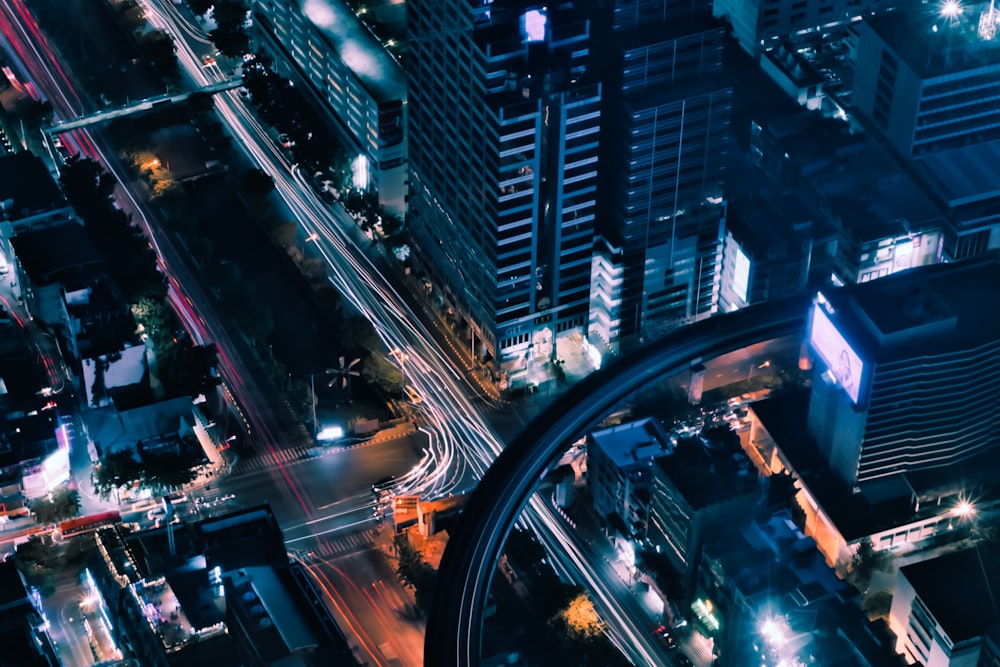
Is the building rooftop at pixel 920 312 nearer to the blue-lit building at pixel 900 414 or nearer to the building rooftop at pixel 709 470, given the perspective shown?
the blue-lit building at pixel 900 414

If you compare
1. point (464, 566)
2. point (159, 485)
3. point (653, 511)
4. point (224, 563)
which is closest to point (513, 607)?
point (464, 566)

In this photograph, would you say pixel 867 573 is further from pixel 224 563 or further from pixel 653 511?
pixel 224 563

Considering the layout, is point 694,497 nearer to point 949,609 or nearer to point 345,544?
point 949,609

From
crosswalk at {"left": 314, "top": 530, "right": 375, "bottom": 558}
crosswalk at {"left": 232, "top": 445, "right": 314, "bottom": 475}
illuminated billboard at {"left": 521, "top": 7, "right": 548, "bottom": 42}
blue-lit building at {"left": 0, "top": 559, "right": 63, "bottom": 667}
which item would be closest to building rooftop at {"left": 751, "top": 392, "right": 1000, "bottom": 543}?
crosswalk at {"left": 314, "top": 530, "right": 375, "bottom": 558}

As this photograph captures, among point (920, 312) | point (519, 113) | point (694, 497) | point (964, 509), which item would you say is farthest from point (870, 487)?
point (519, 113)

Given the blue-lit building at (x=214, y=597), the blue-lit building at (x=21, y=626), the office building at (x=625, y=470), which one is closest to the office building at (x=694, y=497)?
the office building at (x=625, y=470)

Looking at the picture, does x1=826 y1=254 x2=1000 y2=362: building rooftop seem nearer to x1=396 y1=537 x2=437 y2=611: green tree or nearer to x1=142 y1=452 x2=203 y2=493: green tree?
x1=396 y1=537 x2=437 y2=611: green tree

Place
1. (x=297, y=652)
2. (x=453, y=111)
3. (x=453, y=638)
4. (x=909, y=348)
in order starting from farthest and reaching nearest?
(x=453, y=111) → (x=909, y=348) → (x=453, y=638) → (x=297, y=652)

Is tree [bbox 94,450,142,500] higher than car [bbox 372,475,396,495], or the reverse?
tree [bbox 94,450,142,500]
